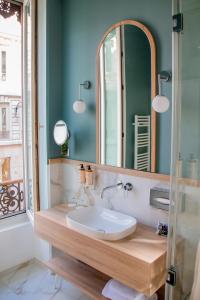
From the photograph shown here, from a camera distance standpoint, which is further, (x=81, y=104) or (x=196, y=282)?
(x=81, y=104)

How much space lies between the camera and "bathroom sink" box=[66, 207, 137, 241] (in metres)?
1.80

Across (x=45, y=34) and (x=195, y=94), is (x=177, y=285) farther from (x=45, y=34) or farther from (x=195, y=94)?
(x=45, y=34)

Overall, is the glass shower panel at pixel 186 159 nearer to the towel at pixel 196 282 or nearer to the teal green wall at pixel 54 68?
the towel at pixel 196 282

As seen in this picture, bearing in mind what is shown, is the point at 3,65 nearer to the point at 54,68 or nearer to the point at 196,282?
the point at 54,68

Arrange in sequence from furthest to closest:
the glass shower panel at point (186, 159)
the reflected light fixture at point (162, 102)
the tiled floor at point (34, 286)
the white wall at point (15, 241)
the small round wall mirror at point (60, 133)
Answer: the white wall at point (15, 241)
the small round wall mirror at point (60, 133)
the tiled floor at point (34, 286)
the reflected light fixture at point (162, 102)
the glass shower panel at point (186, 159)

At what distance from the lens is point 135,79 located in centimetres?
207

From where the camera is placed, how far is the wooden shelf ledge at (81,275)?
205 centimetres

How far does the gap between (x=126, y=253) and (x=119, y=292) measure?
45 centimetres

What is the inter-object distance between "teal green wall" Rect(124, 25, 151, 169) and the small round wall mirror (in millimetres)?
620

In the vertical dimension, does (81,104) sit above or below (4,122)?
above

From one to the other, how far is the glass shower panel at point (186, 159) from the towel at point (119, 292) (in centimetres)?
26

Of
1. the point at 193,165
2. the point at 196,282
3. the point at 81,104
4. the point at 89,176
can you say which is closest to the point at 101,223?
the point at 89,176

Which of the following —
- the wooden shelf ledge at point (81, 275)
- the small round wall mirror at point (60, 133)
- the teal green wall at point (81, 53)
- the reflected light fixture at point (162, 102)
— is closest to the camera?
the reflected light fixture at point (162, 102)

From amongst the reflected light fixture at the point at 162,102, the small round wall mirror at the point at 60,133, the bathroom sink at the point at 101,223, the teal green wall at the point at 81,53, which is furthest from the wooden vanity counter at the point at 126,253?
the reflected light fixture at the point at 162,102
